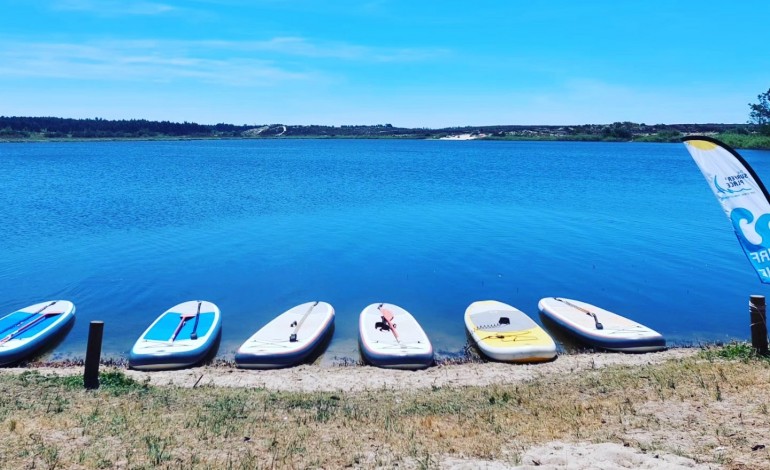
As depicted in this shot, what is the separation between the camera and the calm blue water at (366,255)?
60.0 feet

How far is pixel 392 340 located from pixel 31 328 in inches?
355

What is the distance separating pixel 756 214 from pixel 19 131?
626 ft

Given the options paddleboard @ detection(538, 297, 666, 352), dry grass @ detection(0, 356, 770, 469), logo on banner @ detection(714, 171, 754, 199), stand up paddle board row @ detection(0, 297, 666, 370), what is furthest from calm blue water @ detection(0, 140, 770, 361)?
logo on banner @ detection(714, 171, 754, 199)

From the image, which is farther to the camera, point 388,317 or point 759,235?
point 388,317

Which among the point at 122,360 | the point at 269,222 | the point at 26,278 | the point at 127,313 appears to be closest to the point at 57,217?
the point at 269,222

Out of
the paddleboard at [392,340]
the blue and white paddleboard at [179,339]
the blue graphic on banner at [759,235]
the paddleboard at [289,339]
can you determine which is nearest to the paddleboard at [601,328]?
the paddleboard at [392,340]

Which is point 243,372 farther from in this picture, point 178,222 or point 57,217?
point 57,217

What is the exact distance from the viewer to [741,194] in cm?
873

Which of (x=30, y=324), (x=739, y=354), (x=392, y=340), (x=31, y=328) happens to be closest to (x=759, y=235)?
(x=739, y=354)

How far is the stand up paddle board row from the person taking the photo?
1351cm

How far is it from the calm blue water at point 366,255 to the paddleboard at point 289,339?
0.57m

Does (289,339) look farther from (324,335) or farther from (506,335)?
(506,335)

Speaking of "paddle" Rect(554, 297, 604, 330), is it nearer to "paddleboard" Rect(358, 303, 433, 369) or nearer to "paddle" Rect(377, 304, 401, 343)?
"paddleboard" Rect(358, 303, 433, 369)

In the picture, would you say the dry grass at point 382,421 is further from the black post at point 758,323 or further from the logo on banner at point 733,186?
the logo on banner at point 733,186
